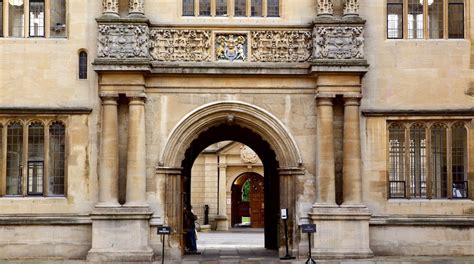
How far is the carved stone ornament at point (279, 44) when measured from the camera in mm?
26828

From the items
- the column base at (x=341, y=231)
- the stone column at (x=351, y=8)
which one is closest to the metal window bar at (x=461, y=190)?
the column base at (x=341, y=231)

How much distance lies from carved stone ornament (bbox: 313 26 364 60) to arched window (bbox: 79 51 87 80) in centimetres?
667

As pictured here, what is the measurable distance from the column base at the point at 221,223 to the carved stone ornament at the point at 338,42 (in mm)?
24341

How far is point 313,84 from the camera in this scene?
26.8 meters

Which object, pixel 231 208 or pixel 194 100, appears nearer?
pixel 194 100

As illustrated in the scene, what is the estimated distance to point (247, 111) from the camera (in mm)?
26812

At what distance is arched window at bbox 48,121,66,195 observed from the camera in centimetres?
2664

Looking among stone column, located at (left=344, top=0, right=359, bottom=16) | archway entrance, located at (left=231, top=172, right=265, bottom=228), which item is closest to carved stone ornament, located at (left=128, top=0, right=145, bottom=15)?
stone column, located at (left=344, top=0, right=359, bottom=16)

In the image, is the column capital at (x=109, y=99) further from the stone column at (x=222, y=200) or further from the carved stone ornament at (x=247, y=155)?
the carved stone ornament at (x=247, y=155)

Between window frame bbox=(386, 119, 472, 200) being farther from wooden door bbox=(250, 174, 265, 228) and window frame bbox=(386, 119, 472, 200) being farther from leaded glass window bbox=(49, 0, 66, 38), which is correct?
wooden door bbox=(250, 174, 265, 228)

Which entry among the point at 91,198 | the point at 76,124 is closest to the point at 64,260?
the point at 91,198

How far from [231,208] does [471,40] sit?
2646cm

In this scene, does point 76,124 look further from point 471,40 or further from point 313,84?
point 471,40

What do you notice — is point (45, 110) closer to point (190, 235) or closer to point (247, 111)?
point (247, 111)
